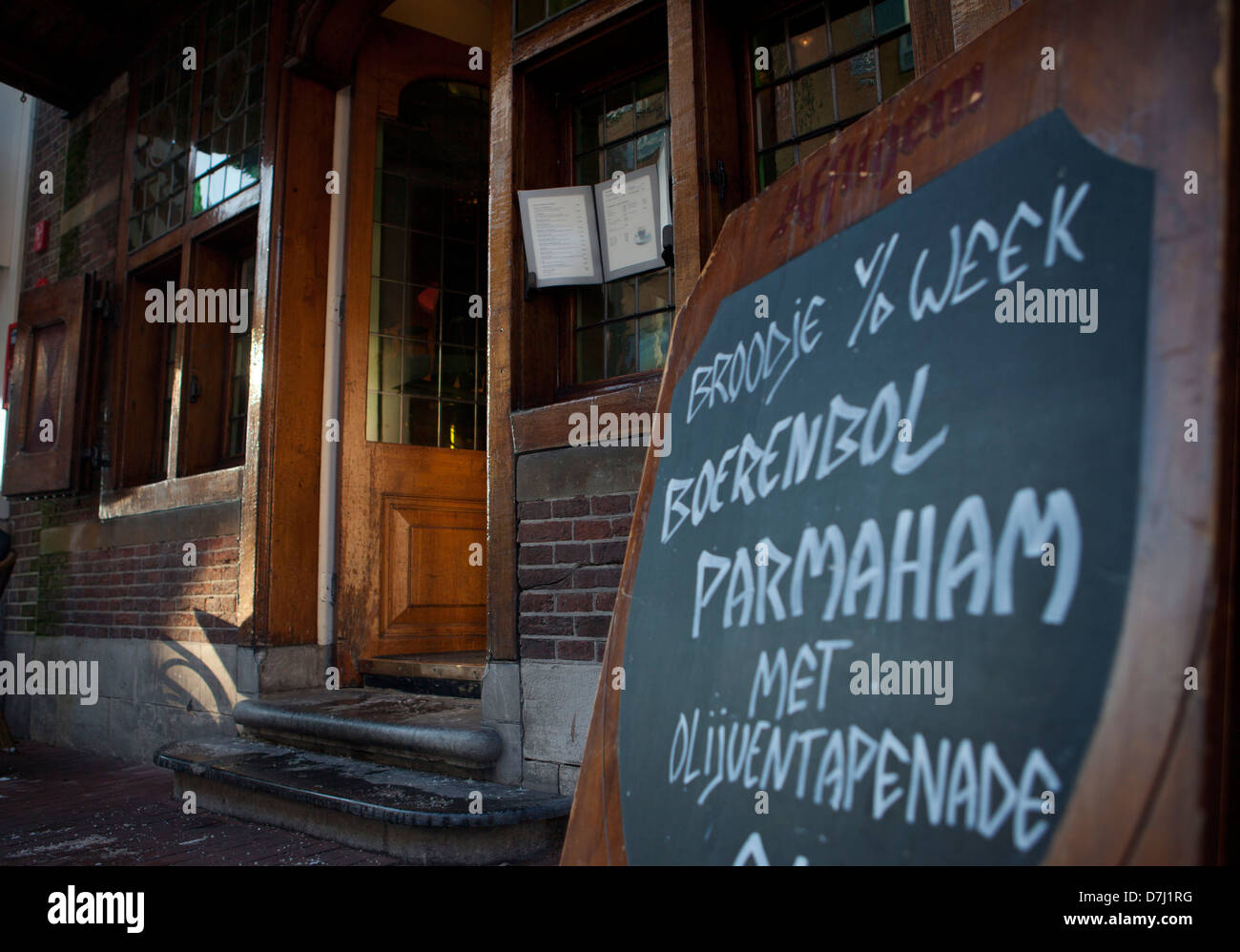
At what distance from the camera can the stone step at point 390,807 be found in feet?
7.63

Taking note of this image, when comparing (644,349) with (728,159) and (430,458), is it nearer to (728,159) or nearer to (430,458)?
(728,159)

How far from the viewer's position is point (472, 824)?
90.3 inches

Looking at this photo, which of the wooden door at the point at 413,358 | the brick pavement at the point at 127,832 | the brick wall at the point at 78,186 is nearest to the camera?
the brick pavement at the point at 127,832

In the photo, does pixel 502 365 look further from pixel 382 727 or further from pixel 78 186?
pixel 78 186

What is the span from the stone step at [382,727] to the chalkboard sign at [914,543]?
1629mm

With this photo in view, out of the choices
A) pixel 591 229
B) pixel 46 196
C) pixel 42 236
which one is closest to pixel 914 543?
pixel 591 229

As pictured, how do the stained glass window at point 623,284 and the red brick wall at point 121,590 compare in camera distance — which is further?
the red brick wall at point 121,590

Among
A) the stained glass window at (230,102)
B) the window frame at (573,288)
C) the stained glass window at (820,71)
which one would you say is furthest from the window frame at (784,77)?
the stained glass window at (230,102)

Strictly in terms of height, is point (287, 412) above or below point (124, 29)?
below

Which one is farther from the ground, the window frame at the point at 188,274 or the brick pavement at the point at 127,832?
the window frame at the point at 188,274

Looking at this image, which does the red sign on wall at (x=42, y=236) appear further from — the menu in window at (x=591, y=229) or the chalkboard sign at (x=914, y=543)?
the chalkboard sign at (x=914, y=543)

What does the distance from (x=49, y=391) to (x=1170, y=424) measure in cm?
577
